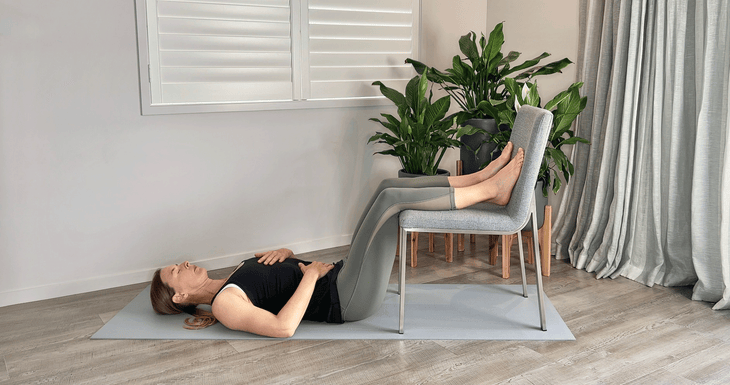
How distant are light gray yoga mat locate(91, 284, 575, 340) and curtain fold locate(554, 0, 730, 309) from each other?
70cm

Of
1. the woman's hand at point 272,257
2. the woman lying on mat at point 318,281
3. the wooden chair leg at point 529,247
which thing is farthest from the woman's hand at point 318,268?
the wooden chair leg at point 529,247

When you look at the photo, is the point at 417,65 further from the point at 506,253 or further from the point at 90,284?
the point at 90,284

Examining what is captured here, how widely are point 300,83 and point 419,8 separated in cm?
99

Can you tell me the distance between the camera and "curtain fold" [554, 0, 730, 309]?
9.14ft

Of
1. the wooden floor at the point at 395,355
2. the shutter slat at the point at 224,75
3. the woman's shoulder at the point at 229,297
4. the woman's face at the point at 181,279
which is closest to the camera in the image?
the wooden floor at the point at 395,355

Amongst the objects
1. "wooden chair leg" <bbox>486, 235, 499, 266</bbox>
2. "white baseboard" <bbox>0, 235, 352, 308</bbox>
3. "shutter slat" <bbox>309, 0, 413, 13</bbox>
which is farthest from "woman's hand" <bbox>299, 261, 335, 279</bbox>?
"shutter slat" <bbox>309, 0, 413, 13</bbox>

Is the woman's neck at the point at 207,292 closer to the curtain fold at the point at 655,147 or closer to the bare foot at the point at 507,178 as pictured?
the bare foot at the point at 507,178

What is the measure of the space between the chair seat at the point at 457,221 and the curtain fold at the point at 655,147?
1.06 m

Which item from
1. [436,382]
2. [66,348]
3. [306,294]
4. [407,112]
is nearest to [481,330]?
[436,382]

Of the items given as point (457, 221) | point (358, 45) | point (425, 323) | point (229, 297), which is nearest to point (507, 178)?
point (457, 221)

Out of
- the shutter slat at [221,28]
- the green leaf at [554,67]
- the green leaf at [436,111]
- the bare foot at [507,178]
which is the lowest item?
the bare foot at [507,178]

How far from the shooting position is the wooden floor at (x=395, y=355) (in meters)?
2.12

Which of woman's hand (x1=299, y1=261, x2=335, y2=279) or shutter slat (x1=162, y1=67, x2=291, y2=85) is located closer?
woman's hand (x1=299, y1=261, x2=335, y2=279)

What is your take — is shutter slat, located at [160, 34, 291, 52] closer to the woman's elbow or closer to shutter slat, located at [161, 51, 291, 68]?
shutter slat, located at [161, 51, 291, 68]
